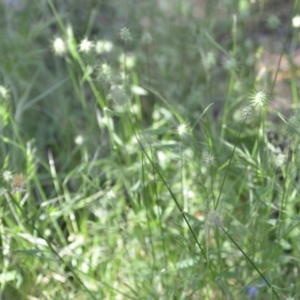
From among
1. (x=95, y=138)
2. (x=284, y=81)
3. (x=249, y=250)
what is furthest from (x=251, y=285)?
(x=284, y=81)

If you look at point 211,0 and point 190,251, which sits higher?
point 211,0

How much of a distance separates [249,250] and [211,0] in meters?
0.99

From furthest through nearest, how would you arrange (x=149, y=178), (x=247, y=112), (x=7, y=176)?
(x=149, y=178), (x=7, y=176), (x=247, y=112)

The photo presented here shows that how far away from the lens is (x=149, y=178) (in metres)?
1.36

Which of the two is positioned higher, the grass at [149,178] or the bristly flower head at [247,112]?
the bristly flower head at [247,112]

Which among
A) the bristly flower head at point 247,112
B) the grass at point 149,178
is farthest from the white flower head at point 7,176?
the bristly flower head at point 247,112

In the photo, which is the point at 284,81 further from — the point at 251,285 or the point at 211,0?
the point at 251,285

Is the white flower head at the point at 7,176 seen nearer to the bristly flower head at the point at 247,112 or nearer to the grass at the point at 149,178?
the grass at the point at 149,178

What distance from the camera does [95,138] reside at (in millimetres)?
1739

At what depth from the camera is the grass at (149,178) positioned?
117cm

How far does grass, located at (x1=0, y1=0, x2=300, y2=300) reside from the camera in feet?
3.85

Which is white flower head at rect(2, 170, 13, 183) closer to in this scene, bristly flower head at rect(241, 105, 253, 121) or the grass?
the grass

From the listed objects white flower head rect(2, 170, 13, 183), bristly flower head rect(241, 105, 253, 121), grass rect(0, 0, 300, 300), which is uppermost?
bristly flower head rect(241, 105, 253, 121)

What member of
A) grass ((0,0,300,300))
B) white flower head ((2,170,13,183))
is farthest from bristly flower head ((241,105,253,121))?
white flower head ((2,170,13,183))
